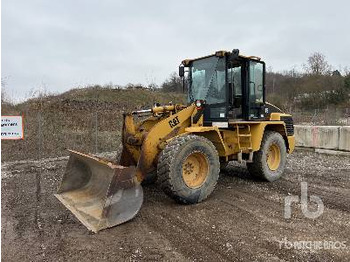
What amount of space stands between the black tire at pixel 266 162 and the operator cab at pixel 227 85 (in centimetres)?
55

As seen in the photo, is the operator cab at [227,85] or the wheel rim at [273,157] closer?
the operator cab at [227,85]

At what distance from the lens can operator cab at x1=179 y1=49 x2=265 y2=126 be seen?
22.5 feet

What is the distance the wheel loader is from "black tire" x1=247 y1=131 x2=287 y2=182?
2 centimetres

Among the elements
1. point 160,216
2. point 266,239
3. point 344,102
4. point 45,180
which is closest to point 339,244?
point 266,239

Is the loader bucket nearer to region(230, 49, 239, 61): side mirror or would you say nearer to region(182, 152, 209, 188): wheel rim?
region(182, 152, 209, 188): wheel rim

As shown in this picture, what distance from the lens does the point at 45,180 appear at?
27.0 ft

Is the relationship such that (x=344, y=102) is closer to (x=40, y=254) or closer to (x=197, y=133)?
(x=197, y=133)

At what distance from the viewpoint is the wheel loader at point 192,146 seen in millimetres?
5090

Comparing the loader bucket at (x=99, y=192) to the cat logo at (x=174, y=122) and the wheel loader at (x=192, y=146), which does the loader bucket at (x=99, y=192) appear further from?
the cat logo at (x=174, y=122)

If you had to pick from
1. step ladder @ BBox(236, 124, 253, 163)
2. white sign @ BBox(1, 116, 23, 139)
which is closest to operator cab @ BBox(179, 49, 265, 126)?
step ladder @ BBox(236, 124, 253, 163)

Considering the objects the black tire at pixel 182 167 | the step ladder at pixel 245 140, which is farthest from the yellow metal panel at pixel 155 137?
the step ladder at pixel 245 140

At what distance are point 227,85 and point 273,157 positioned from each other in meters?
2.59

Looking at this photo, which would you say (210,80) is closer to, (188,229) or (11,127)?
(188,229)

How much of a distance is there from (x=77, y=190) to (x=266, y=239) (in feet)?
11.4
